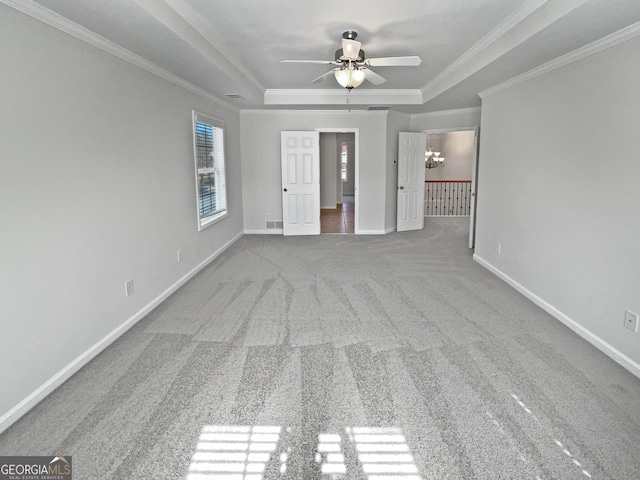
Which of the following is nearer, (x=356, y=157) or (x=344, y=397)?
(x=344, y=397)

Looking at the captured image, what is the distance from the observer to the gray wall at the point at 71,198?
87.4 inches

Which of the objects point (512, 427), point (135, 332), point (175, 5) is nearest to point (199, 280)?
point (135, 332)

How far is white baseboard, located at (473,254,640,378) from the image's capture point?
2.72m

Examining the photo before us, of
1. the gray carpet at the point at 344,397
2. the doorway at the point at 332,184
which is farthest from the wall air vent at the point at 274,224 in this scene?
the gray carpet at the point at 344,397

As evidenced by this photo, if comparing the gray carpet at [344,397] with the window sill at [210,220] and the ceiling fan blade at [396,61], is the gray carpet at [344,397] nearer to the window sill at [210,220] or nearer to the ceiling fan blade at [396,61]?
the window sill at [210,220]

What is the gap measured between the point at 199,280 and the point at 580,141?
4124 millimetres

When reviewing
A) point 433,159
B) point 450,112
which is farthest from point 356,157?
point 433,159

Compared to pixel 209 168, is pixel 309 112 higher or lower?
higher

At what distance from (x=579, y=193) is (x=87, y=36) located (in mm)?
3971

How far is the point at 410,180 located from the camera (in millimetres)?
7820

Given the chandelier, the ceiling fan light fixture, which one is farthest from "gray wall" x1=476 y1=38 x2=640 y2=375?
the chandelier

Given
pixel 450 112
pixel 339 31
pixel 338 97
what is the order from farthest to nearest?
pixel 450 112
pixel 338 97
pixel 339 31

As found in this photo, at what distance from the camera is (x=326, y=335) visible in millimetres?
3273

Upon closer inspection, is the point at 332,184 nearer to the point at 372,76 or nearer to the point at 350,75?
the point at 372,76
